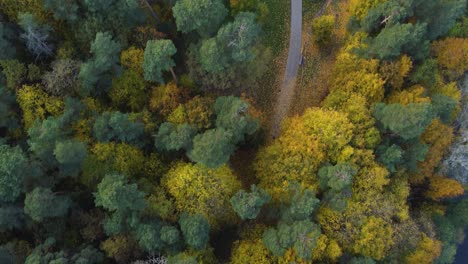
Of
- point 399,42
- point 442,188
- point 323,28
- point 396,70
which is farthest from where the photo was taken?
point 323,28

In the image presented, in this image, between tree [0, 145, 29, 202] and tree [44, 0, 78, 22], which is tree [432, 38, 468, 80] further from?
tree [0, 145, 29, 202]

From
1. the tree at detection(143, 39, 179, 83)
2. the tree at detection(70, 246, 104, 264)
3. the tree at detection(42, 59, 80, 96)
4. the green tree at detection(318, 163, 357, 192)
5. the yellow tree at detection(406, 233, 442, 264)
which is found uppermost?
the tree at detection(143, 39, 179, 83)

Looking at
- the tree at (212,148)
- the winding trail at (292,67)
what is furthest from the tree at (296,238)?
the winding trail at (292,67)

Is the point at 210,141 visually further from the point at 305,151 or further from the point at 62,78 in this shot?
the point at 62,78

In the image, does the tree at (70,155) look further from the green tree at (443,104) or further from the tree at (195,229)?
the green tree at (443,104)

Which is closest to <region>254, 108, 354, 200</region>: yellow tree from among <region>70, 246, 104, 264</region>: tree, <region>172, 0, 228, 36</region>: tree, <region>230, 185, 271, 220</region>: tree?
<region>230, 185, 271, 220</region>: tree

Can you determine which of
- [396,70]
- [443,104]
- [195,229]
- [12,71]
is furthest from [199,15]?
[443,104]
